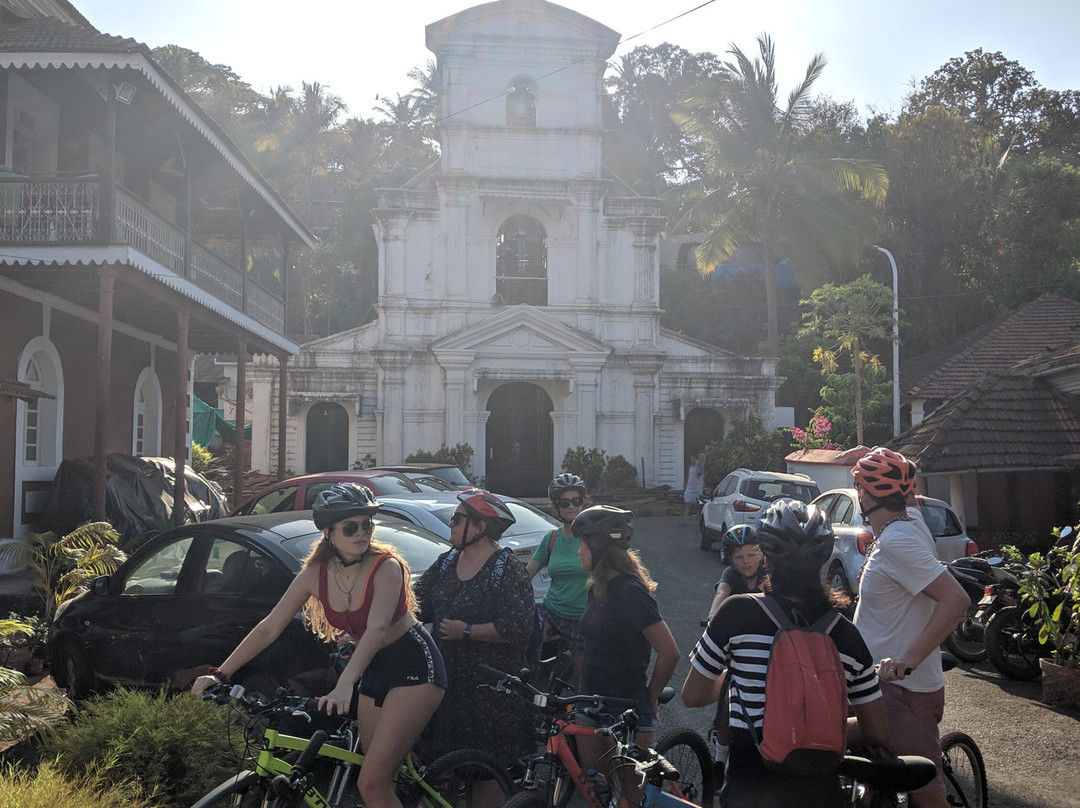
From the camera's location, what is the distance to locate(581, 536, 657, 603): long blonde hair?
4.37 meters

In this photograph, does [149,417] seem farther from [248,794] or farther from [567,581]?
[248,794]

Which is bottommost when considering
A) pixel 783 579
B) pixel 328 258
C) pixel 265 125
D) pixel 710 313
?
pixel 783 579

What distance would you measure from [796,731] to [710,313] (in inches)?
1561

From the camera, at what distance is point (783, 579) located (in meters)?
3.12

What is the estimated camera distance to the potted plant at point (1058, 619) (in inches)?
A: 300

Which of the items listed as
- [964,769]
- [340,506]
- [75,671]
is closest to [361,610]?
[340,506]

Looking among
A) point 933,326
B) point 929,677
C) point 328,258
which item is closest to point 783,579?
point 929,677

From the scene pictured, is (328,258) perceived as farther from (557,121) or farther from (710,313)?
(557,121)

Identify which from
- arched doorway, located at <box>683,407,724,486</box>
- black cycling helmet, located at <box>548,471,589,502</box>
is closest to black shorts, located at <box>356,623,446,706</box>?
black cycling helmet, located at <box>548,471,589,502</box>

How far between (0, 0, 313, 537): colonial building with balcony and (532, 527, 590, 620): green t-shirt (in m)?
5.96

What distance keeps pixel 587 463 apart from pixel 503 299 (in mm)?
5541

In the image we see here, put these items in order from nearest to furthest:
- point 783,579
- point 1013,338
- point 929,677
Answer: point 783,579 < point 929,677 < point 1013,338

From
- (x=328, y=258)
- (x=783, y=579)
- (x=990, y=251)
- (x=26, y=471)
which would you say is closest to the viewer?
(x=783, y=579)

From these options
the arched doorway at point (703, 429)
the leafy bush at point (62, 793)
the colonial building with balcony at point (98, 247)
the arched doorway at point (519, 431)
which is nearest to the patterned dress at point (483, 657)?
the leafy bush at point (62, 793)
